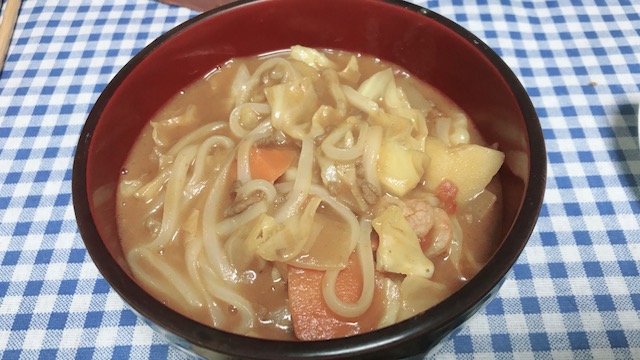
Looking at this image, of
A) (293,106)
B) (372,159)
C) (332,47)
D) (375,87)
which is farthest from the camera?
(332,47)

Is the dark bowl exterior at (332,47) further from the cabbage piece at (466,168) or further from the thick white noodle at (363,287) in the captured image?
the thick white noodle at (363,287)

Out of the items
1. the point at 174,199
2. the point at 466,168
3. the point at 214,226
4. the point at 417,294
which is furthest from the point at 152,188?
the point at 466,168

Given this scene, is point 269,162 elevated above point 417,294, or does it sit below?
above

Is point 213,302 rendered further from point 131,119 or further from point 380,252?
point 131,119

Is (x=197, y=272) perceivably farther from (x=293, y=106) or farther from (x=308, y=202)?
(x=293, y=106)

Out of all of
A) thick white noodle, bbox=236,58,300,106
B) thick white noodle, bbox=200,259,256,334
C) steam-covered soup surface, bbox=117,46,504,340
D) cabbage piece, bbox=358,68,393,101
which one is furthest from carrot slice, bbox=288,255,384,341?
thick white noodle, bbox=236,58,300,106

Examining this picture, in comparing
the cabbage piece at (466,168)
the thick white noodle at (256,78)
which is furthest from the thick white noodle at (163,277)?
the cabbage piece at (466,168)

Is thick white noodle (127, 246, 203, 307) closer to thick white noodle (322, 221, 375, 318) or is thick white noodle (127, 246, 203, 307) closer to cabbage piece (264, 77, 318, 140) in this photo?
thick white noodle (322, 221, 375, 318)

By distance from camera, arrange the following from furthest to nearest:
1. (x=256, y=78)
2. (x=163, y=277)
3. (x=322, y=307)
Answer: (x=256, y=78)
(x=163, y=277)
(x=322, y=307)
